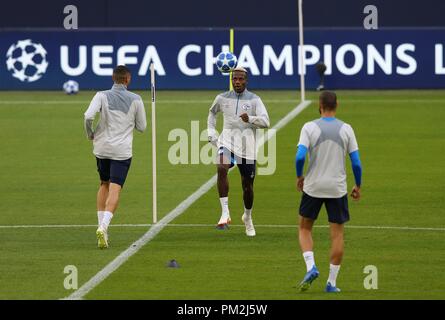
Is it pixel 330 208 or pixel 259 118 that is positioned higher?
pixel 259 118

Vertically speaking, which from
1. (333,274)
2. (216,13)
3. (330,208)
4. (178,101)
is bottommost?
(333,274)

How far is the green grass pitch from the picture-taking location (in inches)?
548

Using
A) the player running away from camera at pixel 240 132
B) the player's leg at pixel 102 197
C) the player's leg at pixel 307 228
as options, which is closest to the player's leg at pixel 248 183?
the player running away from camera at pixel 240 132

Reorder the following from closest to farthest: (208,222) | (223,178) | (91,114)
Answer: (91,114), (223,178), (208,222)

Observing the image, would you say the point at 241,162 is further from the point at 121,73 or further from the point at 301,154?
the point at 301,154

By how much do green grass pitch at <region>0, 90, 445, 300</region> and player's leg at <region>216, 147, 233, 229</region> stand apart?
0.27 m

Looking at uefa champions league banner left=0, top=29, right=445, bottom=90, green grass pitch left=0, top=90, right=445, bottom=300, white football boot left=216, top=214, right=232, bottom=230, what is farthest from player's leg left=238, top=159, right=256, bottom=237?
uefa champions league banner left=0, top=29, right=445, bottom=90

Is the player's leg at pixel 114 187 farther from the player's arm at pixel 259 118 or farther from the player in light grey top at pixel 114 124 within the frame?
the player's arm at pixel 259 118

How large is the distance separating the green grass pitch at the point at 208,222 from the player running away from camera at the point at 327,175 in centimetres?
36

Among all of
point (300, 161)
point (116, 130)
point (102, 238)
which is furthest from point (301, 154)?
point (116, 130)

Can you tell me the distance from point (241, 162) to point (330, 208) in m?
4.32

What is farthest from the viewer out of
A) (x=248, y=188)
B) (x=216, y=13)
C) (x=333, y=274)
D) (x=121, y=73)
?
(x=216, y=13)

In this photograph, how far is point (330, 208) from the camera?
526 inches
